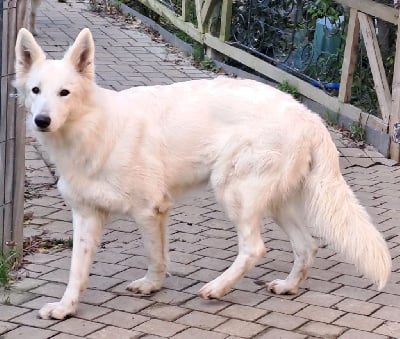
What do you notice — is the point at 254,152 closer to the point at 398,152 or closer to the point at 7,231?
the point at 7,231

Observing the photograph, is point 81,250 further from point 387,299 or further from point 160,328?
point 387,299

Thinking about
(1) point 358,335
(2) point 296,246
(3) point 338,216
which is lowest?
(1) point 358,335

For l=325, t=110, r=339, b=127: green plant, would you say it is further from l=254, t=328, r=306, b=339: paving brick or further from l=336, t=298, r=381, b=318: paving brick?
l=254, t=328, r=306, b=339: paving brick

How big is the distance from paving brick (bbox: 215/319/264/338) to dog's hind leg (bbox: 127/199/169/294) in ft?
1.81

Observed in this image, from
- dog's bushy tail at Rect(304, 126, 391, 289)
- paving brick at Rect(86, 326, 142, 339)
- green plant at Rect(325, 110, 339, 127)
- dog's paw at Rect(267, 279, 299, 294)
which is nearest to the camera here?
paving brick at Rect(86, 326, 142, 339)

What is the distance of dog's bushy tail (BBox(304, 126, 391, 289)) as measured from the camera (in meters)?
4.87

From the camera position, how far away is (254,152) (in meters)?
4.84

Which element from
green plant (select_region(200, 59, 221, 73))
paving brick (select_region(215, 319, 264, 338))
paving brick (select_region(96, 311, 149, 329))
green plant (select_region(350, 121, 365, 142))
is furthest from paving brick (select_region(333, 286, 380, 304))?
green plant (select_region(200, 59, 221, 73))

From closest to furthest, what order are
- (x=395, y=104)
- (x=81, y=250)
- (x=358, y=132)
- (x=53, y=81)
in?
1. (x=53, y=81)
2. (x=81, y=250)
3. (x=395, y=104)
4. (x=358, y=132)

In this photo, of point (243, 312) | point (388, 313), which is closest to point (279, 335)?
point (243, 312)

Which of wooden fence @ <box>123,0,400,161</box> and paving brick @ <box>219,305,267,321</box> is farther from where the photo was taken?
wooden fence @ <box>123,0,400,161</box>

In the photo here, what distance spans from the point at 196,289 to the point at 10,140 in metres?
1.39

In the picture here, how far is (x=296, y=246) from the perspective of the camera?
5250 millimetres

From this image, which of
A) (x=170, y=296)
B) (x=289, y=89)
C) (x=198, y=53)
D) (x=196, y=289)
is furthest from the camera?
(x=198, y=53)
